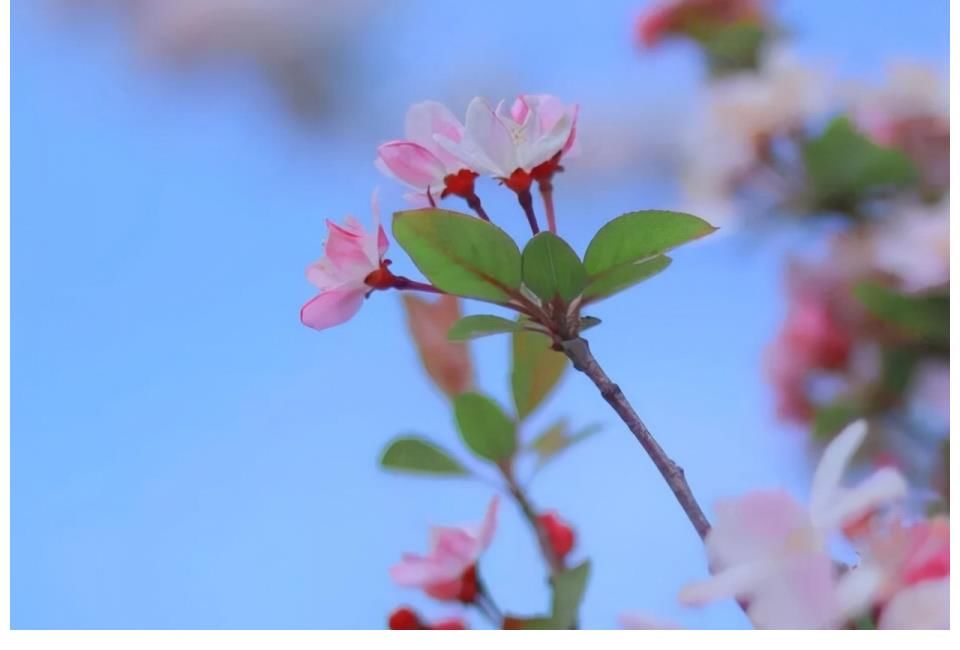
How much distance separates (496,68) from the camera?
36.0 inches

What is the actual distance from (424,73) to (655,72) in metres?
0.20

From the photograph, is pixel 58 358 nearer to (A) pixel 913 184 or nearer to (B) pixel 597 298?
(B) pixel 597 298

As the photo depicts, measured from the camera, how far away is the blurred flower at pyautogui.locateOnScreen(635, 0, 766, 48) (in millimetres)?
907

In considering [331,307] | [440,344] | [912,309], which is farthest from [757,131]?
[331,307]

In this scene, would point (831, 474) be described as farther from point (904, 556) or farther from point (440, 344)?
point (440, 344)

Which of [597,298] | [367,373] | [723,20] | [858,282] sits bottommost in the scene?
[597,298]

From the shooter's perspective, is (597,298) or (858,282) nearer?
(597,298)

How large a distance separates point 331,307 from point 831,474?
0.69ft

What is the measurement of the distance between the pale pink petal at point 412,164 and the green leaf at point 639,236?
3.1 inches

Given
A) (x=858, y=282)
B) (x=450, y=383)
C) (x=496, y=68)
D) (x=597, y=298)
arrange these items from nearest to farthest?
(x=597, y=298), (x=450, y=383), (x=858, y=282), (x=496, y=68)

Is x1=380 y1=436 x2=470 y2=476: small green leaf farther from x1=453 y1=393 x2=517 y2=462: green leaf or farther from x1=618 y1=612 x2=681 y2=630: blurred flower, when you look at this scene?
x1=618 y1=612 x2=681 y2=630: blurred flower

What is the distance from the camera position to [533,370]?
525 millimetres

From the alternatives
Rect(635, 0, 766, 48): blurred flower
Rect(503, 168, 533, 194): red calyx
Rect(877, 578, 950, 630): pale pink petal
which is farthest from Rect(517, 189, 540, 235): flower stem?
Rect(635, 0, 766, 48): blurred flower

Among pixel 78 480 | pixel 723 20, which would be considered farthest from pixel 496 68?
pixel 78 480
